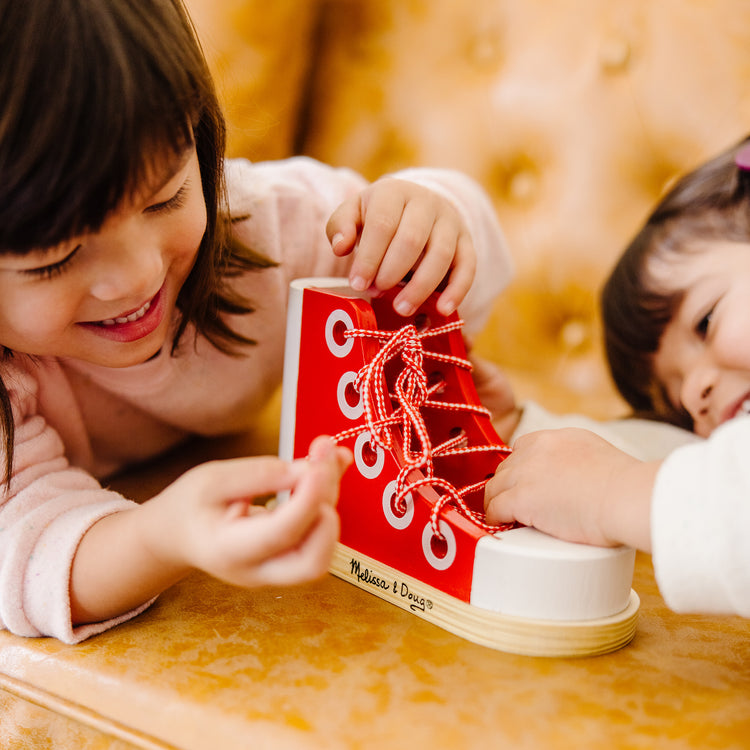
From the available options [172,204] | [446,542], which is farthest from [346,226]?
[446,542]

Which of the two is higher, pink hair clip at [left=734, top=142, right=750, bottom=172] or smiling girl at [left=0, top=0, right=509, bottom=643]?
pink hair clip at [left=734, top=142, right=750, bottom=172]

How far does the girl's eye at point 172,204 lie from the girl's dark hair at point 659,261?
1.79ft

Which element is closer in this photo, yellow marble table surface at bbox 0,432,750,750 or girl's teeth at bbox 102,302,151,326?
yellow marble table surface at bbox 0,432,750,750

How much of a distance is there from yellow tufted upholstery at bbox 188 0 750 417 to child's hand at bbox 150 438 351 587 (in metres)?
0.61

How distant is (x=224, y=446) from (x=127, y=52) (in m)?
0.47

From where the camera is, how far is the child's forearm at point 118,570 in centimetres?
50

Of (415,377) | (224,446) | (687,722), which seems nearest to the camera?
(687,722)

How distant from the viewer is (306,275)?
0.87 metres

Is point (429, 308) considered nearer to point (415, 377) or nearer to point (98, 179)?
point (415, 377)

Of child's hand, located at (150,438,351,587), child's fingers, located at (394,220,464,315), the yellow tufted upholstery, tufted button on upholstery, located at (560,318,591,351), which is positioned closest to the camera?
child's hand, located at (150,438,351,587)

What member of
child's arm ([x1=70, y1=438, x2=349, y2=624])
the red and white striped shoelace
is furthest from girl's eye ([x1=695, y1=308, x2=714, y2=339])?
child's arm ([x1=70, y1=438, x2=349, y2=624])

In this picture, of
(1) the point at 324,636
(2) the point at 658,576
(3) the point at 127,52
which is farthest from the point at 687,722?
(3) the point at 127,52

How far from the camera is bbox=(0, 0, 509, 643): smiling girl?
0.44 metres

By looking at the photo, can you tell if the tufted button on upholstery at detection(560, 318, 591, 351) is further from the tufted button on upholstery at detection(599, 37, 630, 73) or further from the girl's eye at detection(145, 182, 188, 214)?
the girl's eye at detection(145, 182, 188, 214)
